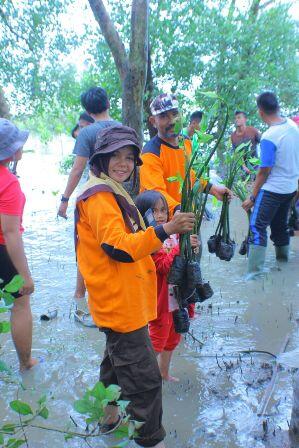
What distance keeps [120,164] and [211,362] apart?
1.78m

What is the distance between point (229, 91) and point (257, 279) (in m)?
5.50

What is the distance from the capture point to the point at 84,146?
14.0 ft

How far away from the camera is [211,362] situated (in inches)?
134

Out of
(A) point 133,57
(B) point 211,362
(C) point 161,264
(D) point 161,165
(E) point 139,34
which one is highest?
(E) point 139,34

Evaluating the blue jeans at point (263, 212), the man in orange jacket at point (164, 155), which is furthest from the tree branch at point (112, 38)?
the man in orange jacket at point (164, 155)

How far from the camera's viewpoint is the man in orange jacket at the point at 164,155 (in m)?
3.18

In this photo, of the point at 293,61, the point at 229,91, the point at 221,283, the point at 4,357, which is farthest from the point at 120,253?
the point at 293,61

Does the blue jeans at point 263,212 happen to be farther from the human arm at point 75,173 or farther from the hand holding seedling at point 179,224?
the hand holding seedling at point 179,224

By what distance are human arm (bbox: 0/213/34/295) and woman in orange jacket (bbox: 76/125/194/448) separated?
0.72 metres

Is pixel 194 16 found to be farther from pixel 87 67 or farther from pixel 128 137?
pixel 128 137

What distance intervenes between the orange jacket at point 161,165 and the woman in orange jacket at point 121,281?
0.83 metres

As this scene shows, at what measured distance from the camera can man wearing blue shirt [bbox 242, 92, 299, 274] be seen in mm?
4984

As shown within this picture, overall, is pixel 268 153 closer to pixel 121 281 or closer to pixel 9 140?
pixel 9 140

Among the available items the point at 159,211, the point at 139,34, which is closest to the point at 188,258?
the point at 159,211
